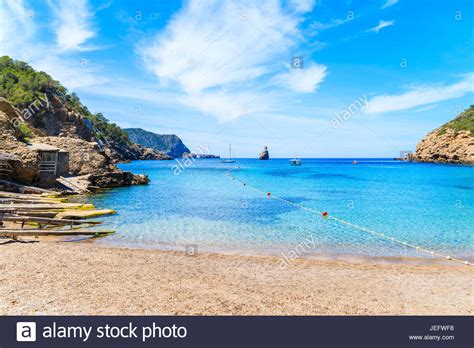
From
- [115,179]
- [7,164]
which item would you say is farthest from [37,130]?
[7,164]

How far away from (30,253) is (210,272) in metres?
8.97

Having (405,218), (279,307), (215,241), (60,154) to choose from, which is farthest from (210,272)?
(60,154)

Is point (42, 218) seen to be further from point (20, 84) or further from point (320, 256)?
point (20, 84)

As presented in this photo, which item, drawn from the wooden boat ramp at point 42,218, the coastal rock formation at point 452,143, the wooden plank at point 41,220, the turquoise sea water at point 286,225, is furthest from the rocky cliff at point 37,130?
the coastal rock formation at point 452,143

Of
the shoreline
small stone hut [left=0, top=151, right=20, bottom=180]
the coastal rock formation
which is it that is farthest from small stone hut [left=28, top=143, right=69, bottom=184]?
the coastal rock formation

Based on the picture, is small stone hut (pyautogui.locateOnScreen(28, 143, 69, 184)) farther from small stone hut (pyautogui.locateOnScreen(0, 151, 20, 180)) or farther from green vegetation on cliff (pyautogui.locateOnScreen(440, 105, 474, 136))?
green vegetation on cliff (pyautogui.locateOnScreen(440, 105, 474, 136))

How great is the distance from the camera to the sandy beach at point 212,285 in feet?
32.3

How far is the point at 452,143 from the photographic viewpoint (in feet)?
513

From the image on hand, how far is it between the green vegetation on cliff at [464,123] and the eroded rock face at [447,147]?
252 centimetres

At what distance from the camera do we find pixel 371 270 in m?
15.2

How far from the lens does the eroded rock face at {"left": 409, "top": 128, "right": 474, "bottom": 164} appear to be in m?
144

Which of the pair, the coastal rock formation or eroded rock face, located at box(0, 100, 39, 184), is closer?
eroded rock face, located at box(0, 100, 39, 184)

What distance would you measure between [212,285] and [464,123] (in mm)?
195139

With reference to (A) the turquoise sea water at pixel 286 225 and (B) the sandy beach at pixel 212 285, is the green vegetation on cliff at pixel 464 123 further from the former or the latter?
(B) the sandy beach at pixel 212 285
